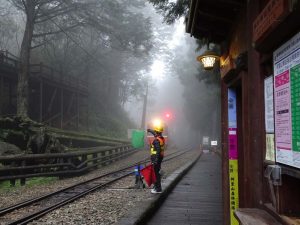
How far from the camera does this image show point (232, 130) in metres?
6.00

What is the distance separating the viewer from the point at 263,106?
4.05m

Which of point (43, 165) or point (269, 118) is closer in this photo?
point (269, 118)

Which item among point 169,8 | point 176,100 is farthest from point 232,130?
point 176,100

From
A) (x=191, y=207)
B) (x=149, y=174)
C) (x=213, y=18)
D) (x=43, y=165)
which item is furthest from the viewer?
(x=43, y=165)

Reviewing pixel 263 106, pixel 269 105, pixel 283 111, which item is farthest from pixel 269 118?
pixel 283 111

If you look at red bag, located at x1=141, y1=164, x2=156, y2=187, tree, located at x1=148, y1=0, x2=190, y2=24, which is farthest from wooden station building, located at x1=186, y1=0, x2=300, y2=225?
tree, located at x1=148, y1=0, x2=190, y2=24

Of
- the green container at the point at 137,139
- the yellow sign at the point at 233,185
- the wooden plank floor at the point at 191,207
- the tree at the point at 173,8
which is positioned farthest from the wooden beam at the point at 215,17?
the green container at the point at 137,139

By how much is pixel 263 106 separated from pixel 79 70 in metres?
39.8

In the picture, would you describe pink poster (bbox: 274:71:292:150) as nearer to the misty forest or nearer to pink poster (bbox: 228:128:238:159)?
pink poster (bbox: 228:128:238:159)

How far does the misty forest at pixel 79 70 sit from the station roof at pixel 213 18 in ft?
19.9

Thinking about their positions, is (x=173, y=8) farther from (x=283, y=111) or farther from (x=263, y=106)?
(x=283, y=111)

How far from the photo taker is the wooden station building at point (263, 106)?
10.5ft

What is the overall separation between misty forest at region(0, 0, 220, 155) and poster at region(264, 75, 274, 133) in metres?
9.22

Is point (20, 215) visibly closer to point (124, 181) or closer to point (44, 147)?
point (124, 181)
